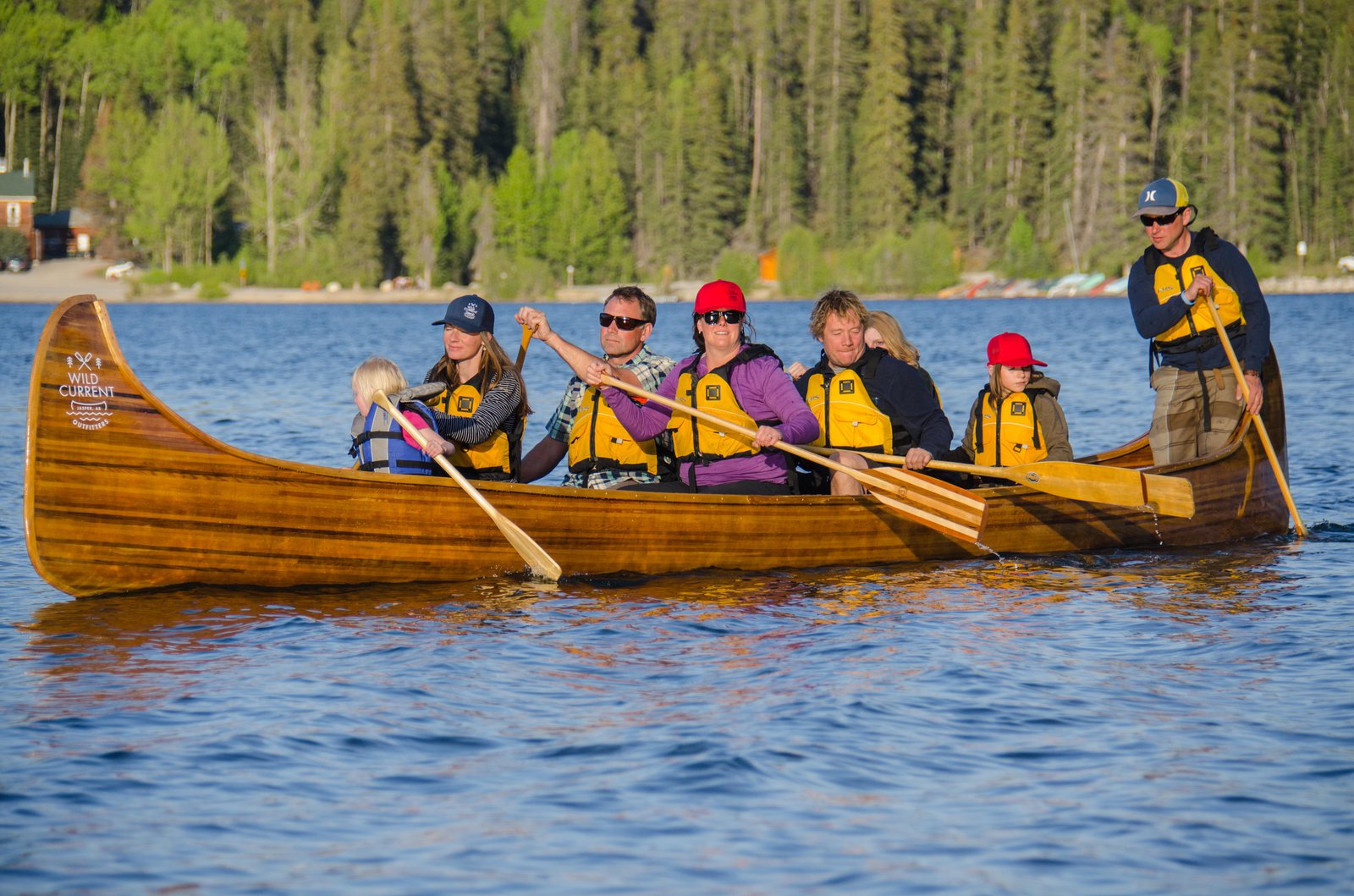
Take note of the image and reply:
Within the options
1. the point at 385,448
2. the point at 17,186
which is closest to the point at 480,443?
the point at 385,448

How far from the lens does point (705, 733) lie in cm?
527

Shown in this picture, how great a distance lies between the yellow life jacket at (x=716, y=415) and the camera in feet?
24.5

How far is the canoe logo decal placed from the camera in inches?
261

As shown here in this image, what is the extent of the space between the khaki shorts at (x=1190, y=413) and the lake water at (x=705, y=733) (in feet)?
2.14

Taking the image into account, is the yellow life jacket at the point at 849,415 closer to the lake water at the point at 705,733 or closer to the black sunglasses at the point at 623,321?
the lake water at the point at 705,733

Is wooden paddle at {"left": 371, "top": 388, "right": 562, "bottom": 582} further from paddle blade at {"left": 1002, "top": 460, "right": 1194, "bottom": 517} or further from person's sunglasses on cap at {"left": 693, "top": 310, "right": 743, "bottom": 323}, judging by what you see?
paddle blade at {"left": 1002, "top": 460, "right": 1194, "bottom": 517}

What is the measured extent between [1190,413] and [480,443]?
12.9 feet

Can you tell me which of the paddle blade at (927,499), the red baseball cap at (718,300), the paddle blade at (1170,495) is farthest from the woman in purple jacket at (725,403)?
the paddle blade at (1170,495)

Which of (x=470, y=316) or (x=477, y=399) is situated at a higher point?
(x=470, y=316)

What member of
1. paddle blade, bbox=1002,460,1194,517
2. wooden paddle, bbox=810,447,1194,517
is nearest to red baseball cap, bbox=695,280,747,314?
wooden paddle, bbox=810,447,1194,517

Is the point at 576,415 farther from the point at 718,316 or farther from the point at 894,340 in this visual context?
the point at 894,340

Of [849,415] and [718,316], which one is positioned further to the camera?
[849,415]

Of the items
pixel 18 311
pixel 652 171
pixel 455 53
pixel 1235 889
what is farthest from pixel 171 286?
pixel 1235 889

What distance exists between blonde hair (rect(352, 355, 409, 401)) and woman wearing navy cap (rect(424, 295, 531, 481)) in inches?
10.2
